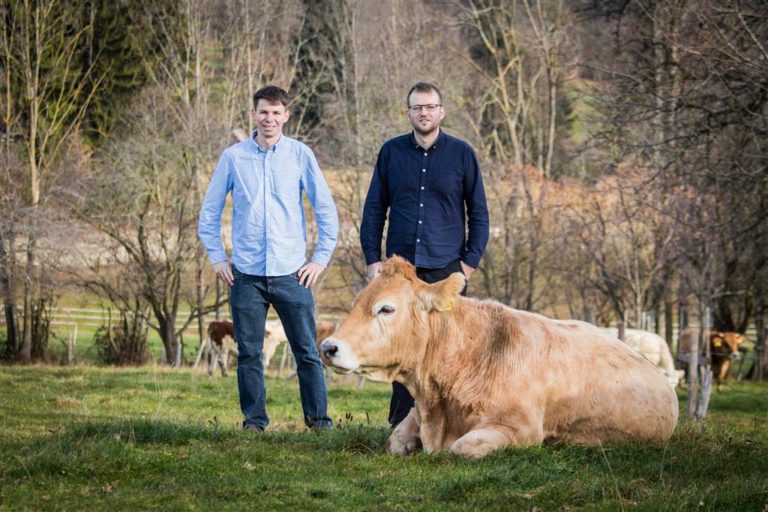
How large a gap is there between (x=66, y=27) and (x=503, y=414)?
25.5 metres

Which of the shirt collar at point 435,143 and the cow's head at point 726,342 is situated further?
the cow's head at point 726,342

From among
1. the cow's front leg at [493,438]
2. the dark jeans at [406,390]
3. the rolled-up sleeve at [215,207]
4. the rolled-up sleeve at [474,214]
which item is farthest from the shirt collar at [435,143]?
the cow's front leg at [493,438]

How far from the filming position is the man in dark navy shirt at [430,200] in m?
7.08

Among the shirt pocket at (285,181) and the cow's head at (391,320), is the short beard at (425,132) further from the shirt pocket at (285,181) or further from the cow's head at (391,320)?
the cow's head at (391,320)

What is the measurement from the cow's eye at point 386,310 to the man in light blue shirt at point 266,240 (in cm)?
126

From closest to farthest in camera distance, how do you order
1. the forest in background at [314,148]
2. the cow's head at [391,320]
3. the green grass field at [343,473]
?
the green grass field at [343,473], the cow's head at [391,320], the forest in background at [314,148]

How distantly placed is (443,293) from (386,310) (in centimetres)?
38

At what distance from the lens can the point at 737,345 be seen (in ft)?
83.7

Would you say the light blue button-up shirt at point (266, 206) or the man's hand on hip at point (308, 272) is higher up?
the light blue button-up shirt at point (266, 206)

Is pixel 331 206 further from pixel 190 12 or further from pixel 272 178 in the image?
pixel 190 12

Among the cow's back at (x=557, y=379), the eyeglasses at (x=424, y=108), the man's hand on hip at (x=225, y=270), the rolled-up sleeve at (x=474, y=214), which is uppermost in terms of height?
the eyeglasses at (x=424, y=108)

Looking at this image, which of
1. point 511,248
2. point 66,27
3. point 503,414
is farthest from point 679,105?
point 66,27

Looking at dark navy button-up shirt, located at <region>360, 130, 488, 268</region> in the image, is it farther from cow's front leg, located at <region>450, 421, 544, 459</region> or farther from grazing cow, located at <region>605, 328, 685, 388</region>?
grazing cow, located at <region>605, 328, 685, 388</region>

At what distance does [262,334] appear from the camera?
746 cm
